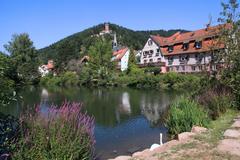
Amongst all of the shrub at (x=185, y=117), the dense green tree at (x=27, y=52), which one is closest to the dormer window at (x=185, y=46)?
the dense green tree at (x=27, y=52)

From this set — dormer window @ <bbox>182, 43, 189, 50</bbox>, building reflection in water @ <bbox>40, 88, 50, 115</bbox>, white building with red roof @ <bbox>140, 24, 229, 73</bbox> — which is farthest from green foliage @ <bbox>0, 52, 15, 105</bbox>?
dormer window @ <bbox>182, 43, 189, 50</bbox>

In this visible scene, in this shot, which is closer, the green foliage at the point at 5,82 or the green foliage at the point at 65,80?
the green foliage at the point at 5,82

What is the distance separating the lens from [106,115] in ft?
71.7

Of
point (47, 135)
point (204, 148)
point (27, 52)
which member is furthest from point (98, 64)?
point (204, 148)

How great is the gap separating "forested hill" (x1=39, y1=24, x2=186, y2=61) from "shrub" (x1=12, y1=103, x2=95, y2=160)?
84303mm

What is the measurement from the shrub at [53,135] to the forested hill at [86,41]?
84.3m

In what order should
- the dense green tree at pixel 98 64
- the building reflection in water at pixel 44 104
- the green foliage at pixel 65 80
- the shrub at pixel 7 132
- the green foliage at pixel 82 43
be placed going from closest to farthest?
1. the shrub at pixel 7 132
2. the building reflection in water at pixel 44 104
3. the dense green tree at pixel 98 64
4. the green foliage at pixel 65 80
5. the green foliage at pixel 82 43

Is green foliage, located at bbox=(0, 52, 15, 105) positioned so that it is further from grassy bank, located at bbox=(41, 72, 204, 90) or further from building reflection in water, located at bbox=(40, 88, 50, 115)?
grassy bank, located at bbox=(41, 72, 204, 90)

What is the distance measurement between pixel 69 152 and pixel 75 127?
579 millimetres

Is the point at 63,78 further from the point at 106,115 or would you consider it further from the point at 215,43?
the point at 215,43

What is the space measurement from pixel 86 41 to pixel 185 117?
11287cm

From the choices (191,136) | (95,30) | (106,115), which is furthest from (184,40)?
(95,30)

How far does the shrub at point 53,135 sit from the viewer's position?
6.56 metres

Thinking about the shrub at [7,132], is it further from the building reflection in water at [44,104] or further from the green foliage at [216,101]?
the green foliage at [216,101]
